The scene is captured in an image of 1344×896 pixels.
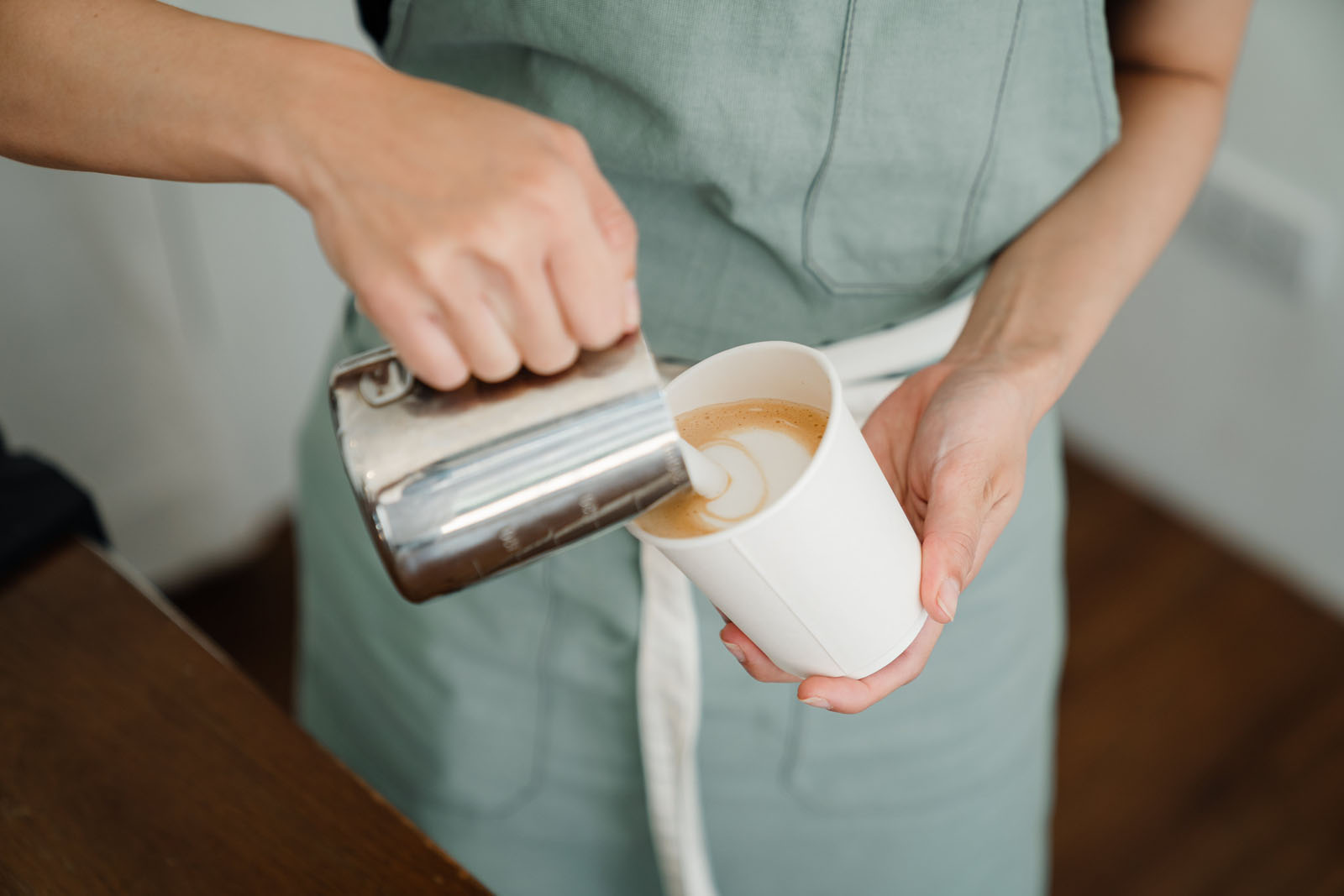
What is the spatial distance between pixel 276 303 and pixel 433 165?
1431mm

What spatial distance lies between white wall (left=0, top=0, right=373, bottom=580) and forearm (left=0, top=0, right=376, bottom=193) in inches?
39.6

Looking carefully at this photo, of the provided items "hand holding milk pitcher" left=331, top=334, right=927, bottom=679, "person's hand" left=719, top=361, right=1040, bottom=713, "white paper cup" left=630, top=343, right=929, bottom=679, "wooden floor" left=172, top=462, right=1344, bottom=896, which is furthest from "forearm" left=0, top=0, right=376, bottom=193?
"wooden floor" left=172, top=462, right=1344, bottom=896

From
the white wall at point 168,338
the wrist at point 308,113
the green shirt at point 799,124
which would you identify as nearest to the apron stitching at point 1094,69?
the green shirt at point 799,124

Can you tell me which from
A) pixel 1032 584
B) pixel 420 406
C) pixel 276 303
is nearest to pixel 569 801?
pixel 1032 584

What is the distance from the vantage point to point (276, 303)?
176cm

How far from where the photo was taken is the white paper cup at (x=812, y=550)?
1.67 feet

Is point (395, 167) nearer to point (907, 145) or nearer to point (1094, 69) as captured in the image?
point (907, 145)

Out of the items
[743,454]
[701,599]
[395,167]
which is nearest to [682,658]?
[701,599]

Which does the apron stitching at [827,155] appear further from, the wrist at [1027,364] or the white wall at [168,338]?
the white wall at [168,338]

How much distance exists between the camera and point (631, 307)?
0.48m

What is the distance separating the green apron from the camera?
640 millimetres

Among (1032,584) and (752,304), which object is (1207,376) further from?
(752,304)

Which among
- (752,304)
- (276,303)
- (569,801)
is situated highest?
(752,304)

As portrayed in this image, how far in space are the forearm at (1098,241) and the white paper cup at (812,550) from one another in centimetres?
18
